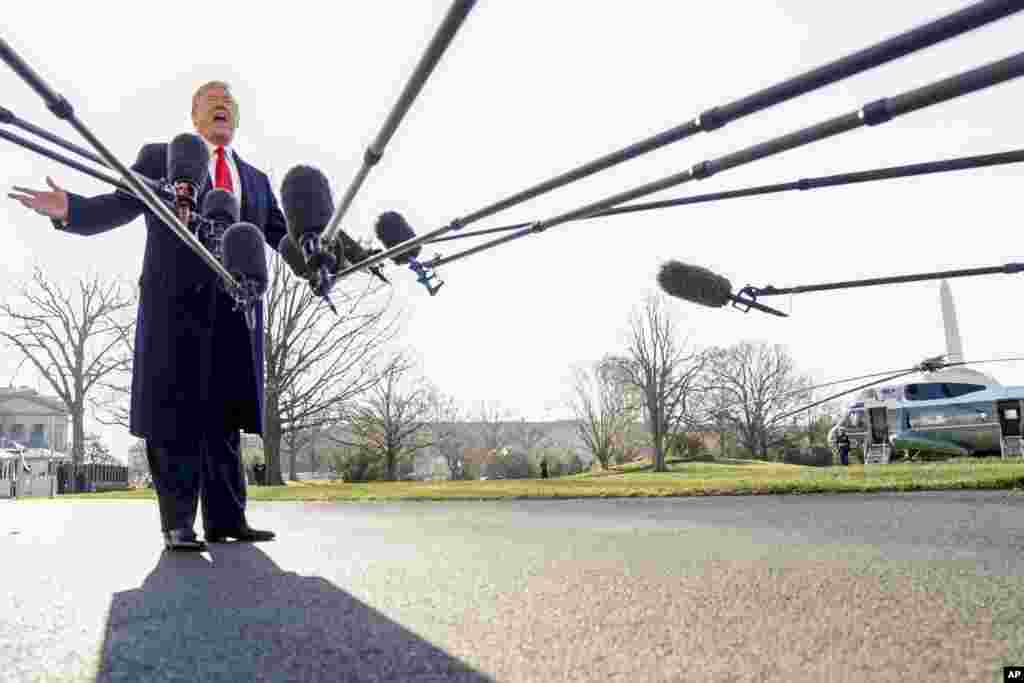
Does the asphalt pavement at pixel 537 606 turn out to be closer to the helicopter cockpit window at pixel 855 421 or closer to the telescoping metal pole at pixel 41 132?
the telescoping metal pole at pixel 41 132

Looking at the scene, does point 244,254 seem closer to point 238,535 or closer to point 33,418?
point 238,535

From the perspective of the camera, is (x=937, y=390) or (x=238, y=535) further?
(x=937, y=390)

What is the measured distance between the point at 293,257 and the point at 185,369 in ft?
2.33

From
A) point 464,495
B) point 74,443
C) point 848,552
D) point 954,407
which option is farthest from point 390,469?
point 848,552

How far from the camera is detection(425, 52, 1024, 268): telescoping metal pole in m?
1.04

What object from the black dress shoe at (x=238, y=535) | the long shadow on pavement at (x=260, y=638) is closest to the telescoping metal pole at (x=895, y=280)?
the long shadow on pavement at (x=260, y=638)

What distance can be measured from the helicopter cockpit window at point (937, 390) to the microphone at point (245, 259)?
1989 cm

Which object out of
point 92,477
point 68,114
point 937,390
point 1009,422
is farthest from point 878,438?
point 92,477

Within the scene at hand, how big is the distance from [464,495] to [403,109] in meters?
6.11

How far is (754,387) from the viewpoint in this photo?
2111 inches

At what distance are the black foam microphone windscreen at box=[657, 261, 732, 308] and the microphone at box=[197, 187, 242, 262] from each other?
1963 millimetres

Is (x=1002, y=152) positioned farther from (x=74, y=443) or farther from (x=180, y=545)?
(x=74, y=443)

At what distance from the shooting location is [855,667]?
1.16 meters

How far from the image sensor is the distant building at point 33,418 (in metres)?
63.7
